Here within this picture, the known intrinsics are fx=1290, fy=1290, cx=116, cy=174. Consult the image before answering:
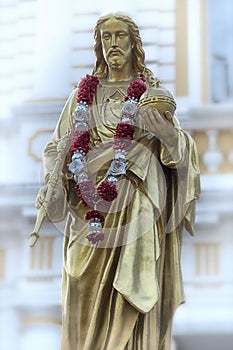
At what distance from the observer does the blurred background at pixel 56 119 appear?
7188mm

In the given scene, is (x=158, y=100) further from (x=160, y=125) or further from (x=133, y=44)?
(x=133, y=44)

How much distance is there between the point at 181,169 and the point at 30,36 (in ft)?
13.0

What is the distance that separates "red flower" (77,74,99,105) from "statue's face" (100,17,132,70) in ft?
0.29

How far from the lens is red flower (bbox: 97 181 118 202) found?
4.10 meters

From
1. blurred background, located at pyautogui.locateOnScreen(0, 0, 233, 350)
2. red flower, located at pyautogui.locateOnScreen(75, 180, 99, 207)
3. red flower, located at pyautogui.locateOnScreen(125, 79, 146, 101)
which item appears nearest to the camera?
red flower, located at pyautogui.locateOnScreen(75, 180, 99, 207)

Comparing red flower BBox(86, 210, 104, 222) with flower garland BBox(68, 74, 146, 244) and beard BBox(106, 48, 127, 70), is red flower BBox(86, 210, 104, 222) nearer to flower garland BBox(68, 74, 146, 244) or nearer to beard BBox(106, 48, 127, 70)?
flower garland BBox(68, 74, 146, 244)

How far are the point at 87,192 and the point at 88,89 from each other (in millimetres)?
398

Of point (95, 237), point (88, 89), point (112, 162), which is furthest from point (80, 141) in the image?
point (95, 237)

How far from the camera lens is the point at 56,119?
24.8 feet

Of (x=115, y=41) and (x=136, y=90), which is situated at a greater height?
(x=115, y=41)

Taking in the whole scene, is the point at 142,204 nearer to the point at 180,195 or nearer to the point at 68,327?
the point at 180,195

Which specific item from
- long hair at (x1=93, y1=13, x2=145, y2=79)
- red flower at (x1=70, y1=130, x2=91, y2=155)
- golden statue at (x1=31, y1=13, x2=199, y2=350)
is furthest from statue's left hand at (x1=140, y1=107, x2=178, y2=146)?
long hair at (x1=93, y1=13, x2=145, y2=79)

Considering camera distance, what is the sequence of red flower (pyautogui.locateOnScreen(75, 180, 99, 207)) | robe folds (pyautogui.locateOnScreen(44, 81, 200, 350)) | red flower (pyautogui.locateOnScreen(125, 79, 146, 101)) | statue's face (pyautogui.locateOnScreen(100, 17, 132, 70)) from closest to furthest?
robe folds (pyautogui.locateOnScreen(44, 81, 200, 350)), red flower (pyautogui.locateOnScreen(75, 180, 99, 207)), red flower (pyautogui.locateOnScreen(125, 79, 146, 101)), statue's face (pyautogui.locateOnScreen(100, 17, 132, 70))

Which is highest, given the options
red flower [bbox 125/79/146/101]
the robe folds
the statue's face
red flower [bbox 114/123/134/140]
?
the statue's face
